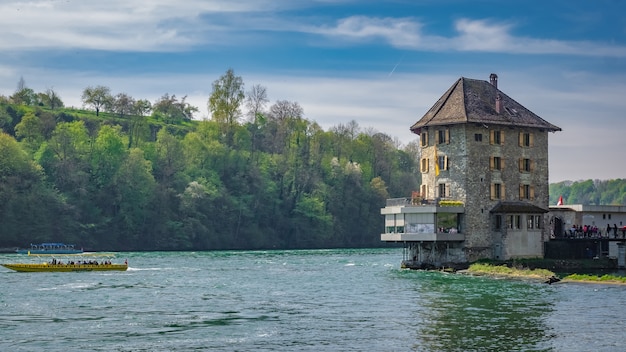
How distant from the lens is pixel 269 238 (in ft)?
588

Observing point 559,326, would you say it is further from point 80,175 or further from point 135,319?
point 80,175

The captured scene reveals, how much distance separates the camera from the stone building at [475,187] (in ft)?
309

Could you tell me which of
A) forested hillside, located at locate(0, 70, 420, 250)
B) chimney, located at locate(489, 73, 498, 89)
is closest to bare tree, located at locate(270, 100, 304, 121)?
forested hillside, located at locate(0, 70, 420, 250)

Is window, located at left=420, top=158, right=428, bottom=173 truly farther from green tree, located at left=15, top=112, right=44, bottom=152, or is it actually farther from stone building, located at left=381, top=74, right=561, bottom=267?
green tree, located at left=15, top=112, right=44, bottom=152

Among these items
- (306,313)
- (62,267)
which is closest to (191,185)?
(62,267)

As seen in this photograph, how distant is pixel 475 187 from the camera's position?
3745 inches

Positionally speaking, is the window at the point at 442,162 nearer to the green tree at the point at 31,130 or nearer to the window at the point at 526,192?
the window at the point at 526,192

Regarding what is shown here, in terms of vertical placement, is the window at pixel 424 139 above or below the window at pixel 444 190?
above

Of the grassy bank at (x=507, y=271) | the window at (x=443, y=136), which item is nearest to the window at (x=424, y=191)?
the window at (x=443, y=136)

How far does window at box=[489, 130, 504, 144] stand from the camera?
96.4 m

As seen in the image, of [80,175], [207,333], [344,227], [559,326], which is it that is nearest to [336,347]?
[207,333]

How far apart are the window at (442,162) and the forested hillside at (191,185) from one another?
74.1 metres

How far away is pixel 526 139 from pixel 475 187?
29.8ft

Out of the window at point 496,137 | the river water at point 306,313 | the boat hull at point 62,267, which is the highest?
the window at point 496,137
